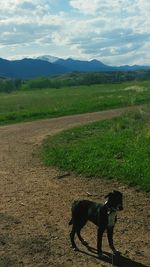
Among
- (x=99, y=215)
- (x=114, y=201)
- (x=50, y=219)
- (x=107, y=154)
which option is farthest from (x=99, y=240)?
(x=107, y=154)

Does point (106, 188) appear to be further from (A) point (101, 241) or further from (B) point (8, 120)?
(B) point (8, 120)

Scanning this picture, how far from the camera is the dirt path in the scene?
22.7 ft

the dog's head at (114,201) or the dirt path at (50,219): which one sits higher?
the dog's head at (114,201)

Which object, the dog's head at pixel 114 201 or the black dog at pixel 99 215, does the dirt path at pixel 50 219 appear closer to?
the black dog at pixel 99 215

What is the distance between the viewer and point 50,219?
8609 mm

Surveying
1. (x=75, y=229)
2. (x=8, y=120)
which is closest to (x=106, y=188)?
(x=75, y=229)

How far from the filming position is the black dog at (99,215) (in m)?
6.81

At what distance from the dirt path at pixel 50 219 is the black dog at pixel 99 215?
0.21 meters

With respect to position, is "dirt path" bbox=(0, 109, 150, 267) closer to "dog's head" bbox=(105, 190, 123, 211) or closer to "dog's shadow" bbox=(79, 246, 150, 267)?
"dog's shadow" bbox=(79, 246, 150, 267)

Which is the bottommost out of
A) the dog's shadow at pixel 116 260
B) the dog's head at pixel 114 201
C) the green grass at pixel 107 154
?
the dog's shadow at pixel 116 260

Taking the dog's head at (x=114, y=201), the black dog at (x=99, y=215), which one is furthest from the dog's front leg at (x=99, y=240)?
the dog's head at (x=114, y=201)

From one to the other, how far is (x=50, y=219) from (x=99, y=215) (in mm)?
1854

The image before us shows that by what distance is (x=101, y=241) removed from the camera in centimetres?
702

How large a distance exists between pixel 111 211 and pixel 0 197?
403cm
